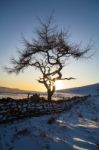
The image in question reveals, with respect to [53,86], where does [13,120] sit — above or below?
below

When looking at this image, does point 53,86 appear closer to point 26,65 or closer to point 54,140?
point 26,65

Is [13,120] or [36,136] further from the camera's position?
[13,120]

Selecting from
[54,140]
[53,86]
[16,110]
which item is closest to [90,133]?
[54,140]

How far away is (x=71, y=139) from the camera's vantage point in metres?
10.6

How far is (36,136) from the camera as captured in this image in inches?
416

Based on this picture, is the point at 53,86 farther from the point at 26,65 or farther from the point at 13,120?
the point at 13,120

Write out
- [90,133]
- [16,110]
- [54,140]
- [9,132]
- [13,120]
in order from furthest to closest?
[16,110] → [13,120] → [90,133] → [9,132] → [54,140]

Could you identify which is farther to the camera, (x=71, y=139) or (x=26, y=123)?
(x=26, y=123)

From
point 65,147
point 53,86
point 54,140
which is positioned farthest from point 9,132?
point 53,86

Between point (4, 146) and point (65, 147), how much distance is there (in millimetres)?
2348

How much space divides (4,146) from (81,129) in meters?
4.82

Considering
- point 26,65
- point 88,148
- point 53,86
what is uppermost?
point 26,65

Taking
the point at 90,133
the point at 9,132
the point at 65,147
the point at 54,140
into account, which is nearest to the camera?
the point at 65,147

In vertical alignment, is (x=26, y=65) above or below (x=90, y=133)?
above
